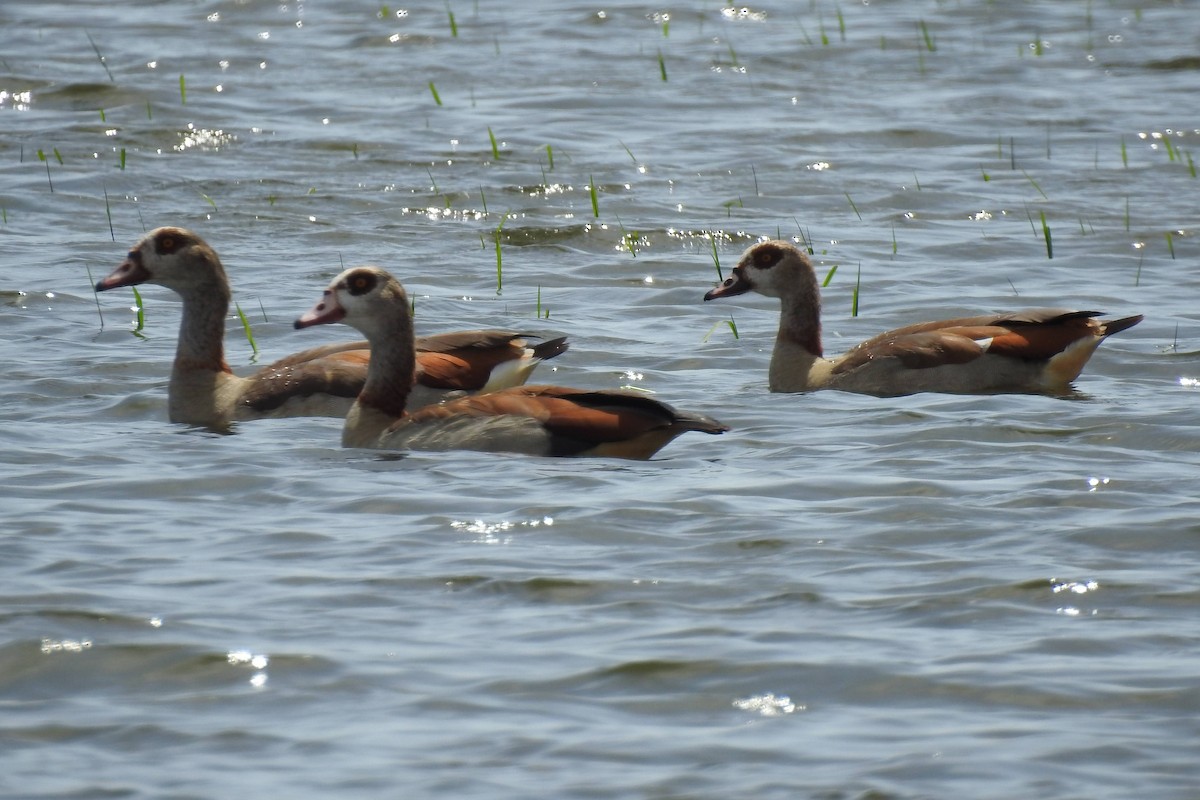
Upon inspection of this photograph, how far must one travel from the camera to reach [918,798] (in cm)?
545

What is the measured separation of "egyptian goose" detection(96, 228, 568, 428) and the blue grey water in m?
0.16

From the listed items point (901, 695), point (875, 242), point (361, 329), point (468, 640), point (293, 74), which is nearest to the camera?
point (901, 695)

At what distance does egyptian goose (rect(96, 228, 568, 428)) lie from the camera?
10500 mm

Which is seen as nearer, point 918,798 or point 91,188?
point 918,798

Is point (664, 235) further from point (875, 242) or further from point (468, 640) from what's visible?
point (468, 640)

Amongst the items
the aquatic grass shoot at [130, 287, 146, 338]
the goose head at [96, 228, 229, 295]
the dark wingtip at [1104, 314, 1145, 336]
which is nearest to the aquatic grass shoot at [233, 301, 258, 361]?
the aquatic grass shoot at [130, 287, 146, 338]

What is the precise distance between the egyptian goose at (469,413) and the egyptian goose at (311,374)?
0.53 meters

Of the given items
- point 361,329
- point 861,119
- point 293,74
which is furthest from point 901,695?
point 293,74

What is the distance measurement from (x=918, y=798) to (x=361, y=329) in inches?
205

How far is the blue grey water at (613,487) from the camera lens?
5902 mm

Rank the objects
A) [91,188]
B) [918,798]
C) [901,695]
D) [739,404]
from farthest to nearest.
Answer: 1. [91,188]
2. [739,404]
3. [901,695]
4. [918,798]

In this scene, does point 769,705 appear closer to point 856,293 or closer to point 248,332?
point 248,332

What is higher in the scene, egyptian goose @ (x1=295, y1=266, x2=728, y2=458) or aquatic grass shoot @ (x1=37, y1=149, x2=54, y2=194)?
aquatic grass shoot @ (x1=37, y1=149, x2=54, y2=194)

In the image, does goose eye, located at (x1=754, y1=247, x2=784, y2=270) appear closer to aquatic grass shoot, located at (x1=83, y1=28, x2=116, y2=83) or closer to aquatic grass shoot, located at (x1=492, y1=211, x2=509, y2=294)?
aquatic grass shoot, located at (x1=492, y1=211, x2=509, y2=294)
